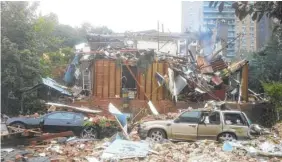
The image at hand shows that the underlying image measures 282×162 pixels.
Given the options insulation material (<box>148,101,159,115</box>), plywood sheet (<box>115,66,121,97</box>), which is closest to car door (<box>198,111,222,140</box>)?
insulation material (<box>148,101,159,115</box>)

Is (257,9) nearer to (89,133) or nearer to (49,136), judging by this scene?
(49,136)

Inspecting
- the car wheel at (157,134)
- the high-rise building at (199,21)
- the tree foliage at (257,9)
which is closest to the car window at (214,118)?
the car wheel at (157,134)

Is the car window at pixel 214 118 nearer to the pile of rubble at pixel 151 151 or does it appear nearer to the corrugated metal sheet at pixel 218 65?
the pile of rubble at pixel 151 151

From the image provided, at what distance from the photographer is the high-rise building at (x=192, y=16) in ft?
95.2

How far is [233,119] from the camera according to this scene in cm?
1168

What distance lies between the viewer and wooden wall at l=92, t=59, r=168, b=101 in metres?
19.4

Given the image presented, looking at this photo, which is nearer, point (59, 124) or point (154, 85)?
point (59, 124)

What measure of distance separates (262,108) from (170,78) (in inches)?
204

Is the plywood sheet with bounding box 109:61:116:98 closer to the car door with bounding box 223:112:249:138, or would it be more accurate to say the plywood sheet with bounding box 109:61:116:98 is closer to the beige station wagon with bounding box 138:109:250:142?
the beige station wagon with bounding box 138:109:250:142

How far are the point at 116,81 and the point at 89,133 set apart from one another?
281 inches

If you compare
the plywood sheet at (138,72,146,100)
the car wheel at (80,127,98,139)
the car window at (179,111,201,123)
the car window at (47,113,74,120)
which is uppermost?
the plywood sheet at (138,72,146,100)

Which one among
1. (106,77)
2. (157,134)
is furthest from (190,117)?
(106,77)

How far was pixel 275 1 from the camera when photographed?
8.73 feet

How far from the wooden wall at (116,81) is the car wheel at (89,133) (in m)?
6.77
